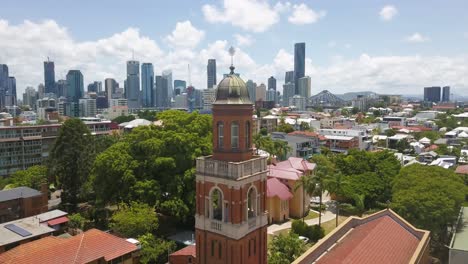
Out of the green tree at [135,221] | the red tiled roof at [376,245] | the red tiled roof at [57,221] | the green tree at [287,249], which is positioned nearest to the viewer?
the red tiled roof at [376,245]

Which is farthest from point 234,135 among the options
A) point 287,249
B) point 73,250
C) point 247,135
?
point 73,250

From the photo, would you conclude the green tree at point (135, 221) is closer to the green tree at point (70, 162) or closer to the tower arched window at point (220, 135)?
the tower arched window at point (220, 135)

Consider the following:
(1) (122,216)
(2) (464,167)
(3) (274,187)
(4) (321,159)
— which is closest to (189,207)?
(1) (122,216)

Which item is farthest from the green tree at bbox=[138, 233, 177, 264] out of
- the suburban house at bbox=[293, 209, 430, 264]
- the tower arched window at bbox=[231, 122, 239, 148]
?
the tower arched window at bbox=[231, 122, 239, 148]

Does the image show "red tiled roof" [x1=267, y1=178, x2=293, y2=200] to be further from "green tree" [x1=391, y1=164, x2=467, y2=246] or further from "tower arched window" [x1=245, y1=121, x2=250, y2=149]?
"tower arched window" [x1=245, y1=121, x2=250, y2=149]

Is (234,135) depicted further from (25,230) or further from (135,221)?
(25,230)

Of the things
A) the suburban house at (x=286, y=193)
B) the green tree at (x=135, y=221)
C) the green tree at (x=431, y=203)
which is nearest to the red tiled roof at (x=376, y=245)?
the green tree at (x=431, y=203)

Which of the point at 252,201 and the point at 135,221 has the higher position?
the point at 252,201
